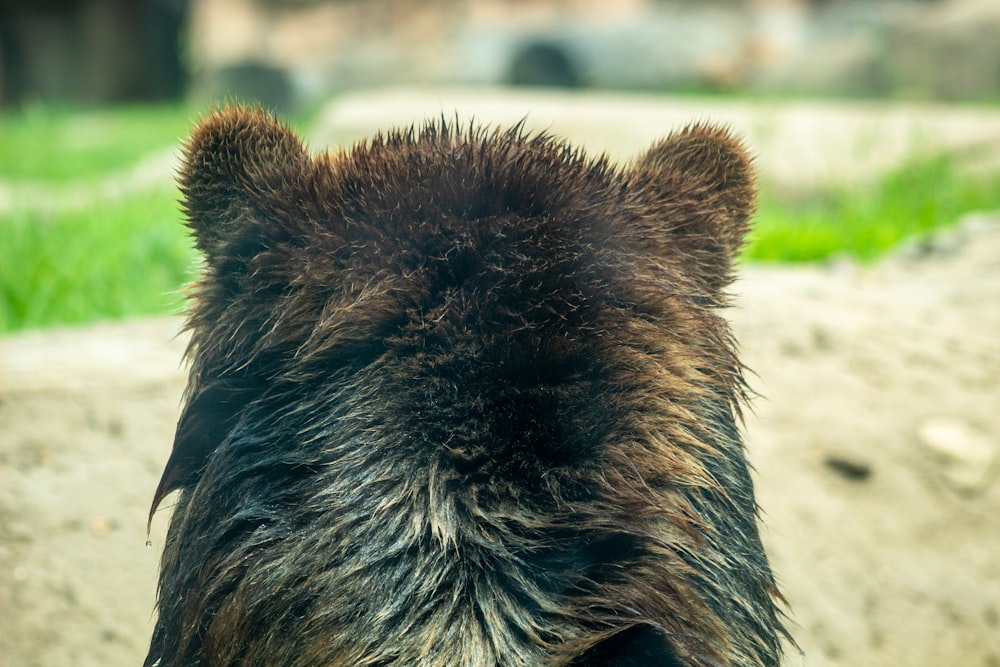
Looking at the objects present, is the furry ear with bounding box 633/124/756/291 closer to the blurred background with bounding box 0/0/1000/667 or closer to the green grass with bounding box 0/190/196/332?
the blurred background with bounding box 0/0/1000/667

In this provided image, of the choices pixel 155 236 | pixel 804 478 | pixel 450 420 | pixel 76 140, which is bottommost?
pixel 76 140

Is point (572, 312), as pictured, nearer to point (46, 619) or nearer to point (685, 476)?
point (685, 476)

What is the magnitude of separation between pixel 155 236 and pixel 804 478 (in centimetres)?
384

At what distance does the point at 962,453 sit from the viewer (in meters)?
3.82

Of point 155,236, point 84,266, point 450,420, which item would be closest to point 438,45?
point 155,236

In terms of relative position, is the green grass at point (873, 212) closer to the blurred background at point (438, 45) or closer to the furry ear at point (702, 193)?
the furry ear at point (702, 193)

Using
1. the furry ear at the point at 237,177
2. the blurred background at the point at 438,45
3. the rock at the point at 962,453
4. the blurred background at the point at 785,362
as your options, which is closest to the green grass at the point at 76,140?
the blurred background at the point at 785,362

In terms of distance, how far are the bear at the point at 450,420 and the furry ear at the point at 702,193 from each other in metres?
0.01

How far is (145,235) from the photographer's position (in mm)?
5828

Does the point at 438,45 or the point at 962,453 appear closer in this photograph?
the point at 962,453

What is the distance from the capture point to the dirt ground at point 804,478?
3.19 meters

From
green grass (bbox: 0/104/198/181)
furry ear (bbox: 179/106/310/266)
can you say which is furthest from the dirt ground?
green grass (bbox: 0/104/198/181)

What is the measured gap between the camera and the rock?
3.79 meters

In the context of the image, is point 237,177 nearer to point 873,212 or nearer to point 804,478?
point 804,478
